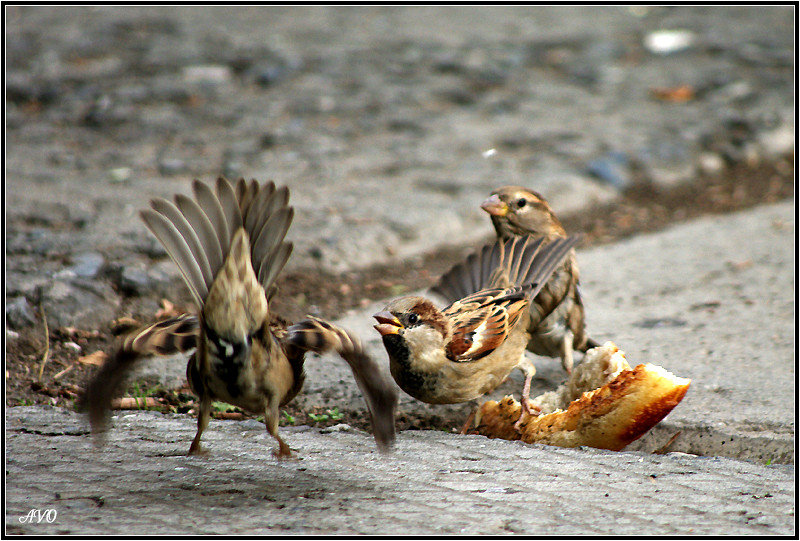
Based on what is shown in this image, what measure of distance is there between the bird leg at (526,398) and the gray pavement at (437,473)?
191mm

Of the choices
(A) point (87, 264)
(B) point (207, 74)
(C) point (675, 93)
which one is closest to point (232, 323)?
(A) point (87, 264)

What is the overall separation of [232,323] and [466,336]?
1289mm

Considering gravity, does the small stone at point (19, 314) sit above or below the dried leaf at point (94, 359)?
above

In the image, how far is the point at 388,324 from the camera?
371 cm

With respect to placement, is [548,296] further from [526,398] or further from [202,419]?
[202,419]

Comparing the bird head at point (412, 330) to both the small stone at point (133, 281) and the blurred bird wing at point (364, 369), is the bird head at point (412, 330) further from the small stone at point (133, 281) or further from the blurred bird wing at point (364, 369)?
the small stone at point (133, 281)

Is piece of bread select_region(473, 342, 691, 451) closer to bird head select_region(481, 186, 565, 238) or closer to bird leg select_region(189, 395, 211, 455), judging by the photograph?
bird head select_region(481, 186, 565, 238)

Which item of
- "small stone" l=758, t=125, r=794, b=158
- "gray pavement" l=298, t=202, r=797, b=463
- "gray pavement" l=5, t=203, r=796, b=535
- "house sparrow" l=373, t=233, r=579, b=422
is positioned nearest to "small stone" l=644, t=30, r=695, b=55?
"small stone" l=758, t=125, r=794, b=158

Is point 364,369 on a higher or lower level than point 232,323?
lower

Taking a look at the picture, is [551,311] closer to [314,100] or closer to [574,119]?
[574,119]

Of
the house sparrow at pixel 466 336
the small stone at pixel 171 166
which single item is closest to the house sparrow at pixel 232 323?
the house sparrow at pixel 466 336

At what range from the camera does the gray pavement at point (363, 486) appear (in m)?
2.71

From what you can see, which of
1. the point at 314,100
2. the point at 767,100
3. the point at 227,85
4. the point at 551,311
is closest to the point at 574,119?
the point at 767,100

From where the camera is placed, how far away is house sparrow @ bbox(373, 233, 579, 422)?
374cm
